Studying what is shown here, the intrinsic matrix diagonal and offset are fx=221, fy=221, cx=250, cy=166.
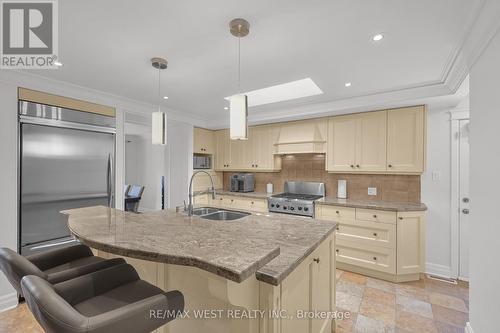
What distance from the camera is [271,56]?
2002 millimetres

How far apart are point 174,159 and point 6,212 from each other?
98.9 inches

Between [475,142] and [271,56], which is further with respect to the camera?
[271,56]

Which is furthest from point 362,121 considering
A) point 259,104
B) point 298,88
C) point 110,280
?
point 110,280

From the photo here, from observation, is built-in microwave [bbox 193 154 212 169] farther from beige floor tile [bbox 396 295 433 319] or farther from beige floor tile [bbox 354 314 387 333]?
beige floor tile [bbox 396 295 433 319]

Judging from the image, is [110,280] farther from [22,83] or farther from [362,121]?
[362,121]

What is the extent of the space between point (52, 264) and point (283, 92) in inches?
121

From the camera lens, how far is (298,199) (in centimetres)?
349

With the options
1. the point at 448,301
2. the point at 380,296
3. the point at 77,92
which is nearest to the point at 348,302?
the point at 380,296

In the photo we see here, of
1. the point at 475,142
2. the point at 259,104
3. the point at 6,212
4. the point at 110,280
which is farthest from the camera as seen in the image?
the point at 259,104

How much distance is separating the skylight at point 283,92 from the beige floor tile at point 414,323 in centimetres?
263

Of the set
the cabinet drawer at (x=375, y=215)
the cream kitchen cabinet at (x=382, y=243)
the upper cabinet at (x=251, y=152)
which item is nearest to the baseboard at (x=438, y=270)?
the cream kitchen cabinet at (x=382, y=243)

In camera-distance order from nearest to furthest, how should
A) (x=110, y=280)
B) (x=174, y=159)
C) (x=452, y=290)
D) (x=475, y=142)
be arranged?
(x=110, y=280), (x=475, y=142), (x=452, y=290), (x=174, y=159)

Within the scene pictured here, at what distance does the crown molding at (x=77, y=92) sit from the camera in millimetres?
2334

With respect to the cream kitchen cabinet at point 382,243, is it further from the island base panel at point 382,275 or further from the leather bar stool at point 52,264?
the leather bar stool at point 52,264
